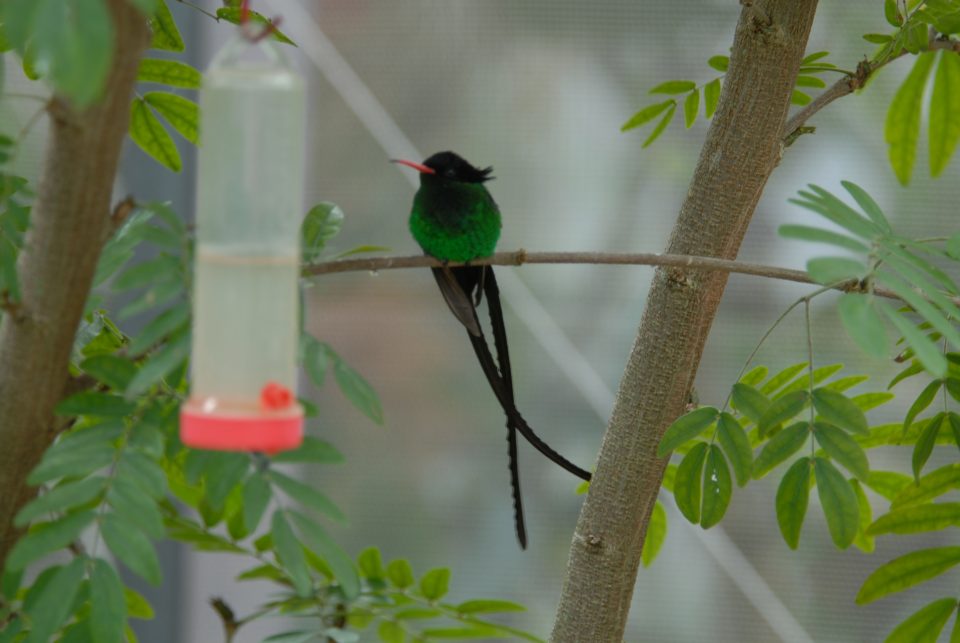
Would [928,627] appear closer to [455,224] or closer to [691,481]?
[691,481]

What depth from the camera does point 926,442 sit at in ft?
2.68

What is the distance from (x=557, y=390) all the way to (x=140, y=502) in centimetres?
129

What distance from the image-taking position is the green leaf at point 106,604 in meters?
0.58

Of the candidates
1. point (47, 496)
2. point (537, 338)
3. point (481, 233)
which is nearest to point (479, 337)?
point (481, 233)

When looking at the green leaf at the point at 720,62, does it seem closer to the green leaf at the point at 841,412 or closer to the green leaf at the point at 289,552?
the green leaf at the point at 841,412

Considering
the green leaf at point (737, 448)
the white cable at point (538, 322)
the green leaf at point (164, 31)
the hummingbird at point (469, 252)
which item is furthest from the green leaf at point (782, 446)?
the white cable at point (538, 322)

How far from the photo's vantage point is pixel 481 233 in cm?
102

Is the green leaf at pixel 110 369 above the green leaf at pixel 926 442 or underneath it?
above

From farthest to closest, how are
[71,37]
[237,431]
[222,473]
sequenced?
[222,473] → [237,431] → [71,37]

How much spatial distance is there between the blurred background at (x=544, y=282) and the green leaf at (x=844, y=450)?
1042 millimetres

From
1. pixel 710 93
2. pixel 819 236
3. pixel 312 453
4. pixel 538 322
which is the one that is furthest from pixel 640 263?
pixel 538 322

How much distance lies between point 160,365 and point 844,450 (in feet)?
1.43

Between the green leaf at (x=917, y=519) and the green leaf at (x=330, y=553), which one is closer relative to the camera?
the green leaf at (x=330, y=553)

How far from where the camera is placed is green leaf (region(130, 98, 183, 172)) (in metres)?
0.87
